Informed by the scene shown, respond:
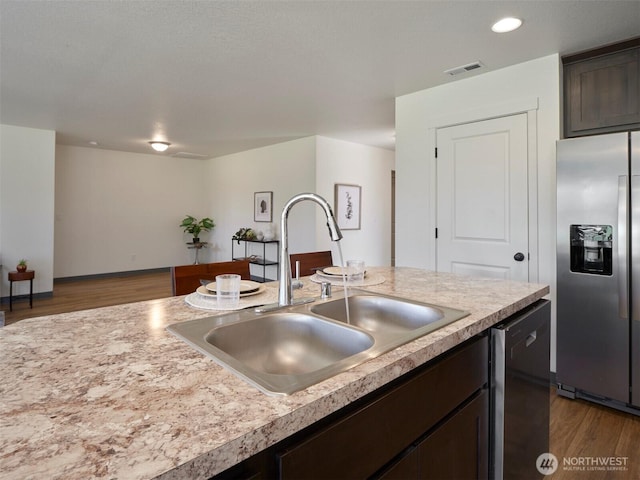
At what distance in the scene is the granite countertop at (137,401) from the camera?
0.49 meters

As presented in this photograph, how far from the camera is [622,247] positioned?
2197 millimetres

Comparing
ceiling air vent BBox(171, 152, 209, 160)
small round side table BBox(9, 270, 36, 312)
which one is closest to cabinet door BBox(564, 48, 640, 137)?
small round side table BBox(9, 270, 36, 312)

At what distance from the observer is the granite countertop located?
19.2 inches

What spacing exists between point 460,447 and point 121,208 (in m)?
7.38

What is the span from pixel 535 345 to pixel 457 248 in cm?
187

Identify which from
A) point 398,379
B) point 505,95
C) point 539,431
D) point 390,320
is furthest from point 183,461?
point 505,95

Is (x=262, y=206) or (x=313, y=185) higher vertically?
(x=313, y=185)

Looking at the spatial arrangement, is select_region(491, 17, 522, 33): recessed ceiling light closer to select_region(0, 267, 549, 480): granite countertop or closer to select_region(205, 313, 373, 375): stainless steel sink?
select_region(0, 267, 549, 480): granite countertop

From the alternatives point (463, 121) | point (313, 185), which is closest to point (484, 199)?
point (463, 121)

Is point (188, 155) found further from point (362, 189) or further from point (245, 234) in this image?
point (362, 189)

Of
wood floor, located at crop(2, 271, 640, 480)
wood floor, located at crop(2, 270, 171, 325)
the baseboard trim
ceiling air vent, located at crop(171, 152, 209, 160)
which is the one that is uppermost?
ceiling air vent, located at crop(171, 152, 209, 160)

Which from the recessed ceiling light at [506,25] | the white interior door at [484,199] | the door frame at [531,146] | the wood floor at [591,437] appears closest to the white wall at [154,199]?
the white interior door at [484,199]

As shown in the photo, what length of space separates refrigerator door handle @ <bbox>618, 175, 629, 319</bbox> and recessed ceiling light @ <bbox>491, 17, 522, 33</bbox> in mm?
1145

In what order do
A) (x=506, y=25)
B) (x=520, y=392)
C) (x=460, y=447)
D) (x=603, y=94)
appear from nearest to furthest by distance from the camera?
(x=460, y=447) < (x=520, y=392) < (x=506, y=25) < (x=603, y=94)
